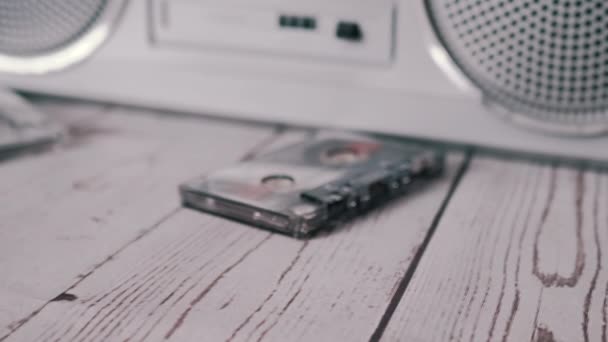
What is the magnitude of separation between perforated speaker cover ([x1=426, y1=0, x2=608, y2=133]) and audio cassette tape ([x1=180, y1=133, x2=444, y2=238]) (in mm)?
77

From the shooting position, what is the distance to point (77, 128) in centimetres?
72

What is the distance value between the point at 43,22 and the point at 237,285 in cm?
40

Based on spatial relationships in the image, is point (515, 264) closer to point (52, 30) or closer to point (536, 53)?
point (536, 53)

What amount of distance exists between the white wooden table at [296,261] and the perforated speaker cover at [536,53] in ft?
0.20

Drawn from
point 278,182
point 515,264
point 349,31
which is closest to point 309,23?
point 349,31

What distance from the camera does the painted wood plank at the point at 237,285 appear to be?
0.38 m

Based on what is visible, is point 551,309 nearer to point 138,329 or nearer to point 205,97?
point 138,329

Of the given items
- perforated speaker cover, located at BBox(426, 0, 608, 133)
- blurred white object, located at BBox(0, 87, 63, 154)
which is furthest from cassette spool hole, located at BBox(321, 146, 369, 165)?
blurred white object, located at BBox(0, 87, 63, 154)

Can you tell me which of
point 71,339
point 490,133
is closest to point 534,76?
point 490,133

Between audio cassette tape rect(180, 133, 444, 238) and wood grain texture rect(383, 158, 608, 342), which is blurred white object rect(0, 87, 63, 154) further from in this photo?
wood grain texture rect(383, 158, 608, 342)

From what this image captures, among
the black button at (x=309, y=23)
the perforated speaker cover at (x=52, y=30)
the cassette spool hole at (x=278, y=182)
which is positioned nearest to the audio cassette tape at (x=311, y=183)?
the cassette spool hole at (x=278, y=182)

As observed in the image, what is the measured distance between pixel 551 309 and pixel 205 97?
1.31 ft

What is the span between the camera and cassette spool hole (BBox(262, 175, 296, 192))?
20.2 inches

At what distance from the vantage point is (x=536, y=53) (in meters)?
0.56
